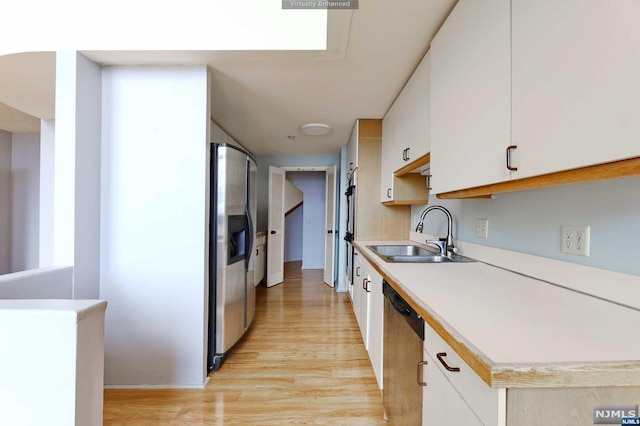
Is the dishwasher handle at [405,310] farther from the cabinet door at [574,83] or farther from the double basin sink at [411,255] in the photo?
the cabinet door at [574,83]

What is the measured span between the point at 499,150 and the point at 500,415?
0.84 metres

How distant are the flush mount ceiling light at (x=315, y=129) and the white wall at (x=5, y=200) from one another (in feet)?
13.4

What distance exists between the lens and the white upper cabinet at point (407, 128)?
162cm

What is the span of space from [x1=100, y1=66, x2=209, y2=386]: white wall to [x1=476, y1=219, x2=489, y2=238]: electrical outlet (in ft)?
5.89

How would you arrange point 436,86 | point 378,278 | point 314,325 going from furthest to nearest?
point 314,325, point 378,278, point 436,86

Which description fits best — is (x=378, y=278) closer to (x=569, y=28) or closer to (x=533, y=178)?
(x=533, y=178)

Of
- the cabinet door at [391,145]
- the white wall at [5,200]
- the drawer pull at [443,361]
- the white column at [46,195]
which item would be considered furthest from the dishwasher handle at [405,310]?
the white wall at [5,200]

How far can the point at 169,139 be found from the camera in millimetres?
1808

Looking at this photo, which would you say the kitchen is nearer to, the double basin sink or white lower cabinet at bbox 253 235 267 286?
the double basin sink

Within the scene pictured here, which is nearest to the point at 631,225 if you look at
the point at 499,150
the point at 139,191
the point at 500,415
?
the point at 499,150

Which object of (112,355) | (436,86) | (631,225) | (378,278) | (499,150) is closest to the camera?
(631,225)

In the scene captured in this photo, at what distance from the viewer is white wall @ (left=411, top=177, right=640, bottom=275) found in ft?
2.65

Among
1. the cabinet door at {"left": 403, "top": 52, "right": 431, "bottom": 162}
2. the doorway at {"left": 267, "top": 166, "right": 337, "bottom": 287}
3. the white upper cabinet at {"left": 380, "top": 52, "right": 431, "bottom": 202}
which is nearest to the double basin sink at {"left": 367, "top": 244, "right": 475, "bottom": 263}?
the white upper cabinet at {"left": 380, "top": 52, "right": 431, "bottom": 202}

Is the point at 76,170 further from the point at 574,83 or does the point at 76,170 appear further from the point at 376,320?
the point at 574,83
